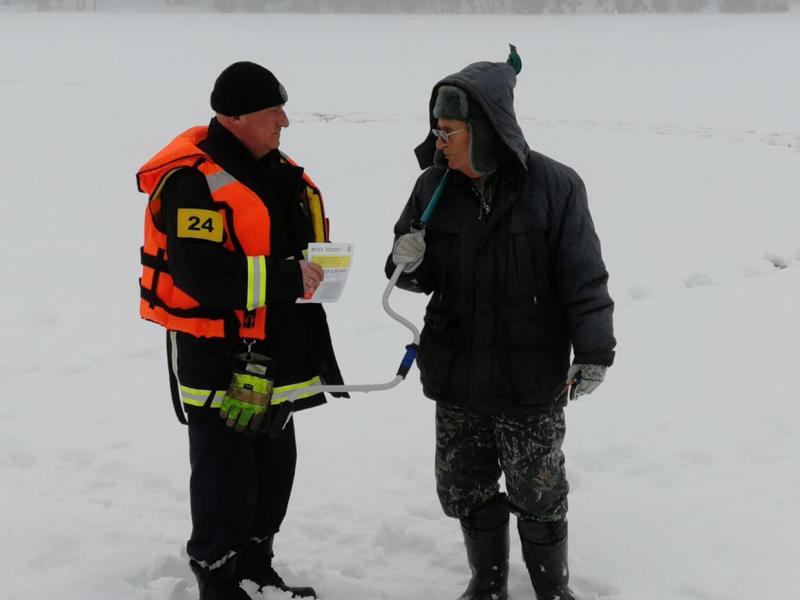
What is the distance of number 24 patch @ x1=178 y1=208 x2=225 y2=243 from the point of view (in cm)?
288

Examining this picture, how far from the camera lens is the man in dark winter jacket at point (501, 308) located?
3.05 meters

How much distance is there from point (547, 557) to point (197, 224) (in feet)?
5.39

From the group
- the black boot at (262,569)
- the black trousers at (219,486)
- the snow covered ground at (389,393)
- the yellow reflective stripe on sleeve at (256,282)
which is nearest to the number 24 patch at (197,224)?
the yellow reflective stripe on sleeve at (256,282)

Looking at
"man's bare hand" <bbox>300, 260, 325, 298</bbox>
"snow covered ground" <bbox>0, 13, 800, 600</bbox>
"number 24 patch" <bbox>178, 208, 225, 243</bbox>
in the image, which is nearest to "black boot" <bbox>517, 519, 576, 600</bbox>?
"snow covered ground" <bbox>0, 13, 800, 600</bbox>

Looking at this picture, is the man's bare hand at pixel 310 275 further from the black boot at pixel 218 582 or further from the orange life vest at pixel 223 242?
the black boot at pixel 218 582

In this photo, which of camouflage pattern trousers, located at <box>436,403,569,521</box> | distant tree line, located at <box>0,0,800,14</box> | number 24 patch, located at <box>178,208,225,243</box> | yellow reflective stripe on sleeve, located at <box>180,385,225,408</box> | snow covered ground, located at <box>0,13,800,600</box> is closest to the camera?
number 24 patch, located at <box>178,208,225,243</box>

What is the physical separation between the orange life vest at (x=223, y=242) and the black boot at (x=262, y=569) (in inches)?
33.1

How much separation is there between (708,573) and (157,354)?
12.4ft

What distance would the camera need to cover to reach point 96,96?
59.1 ft

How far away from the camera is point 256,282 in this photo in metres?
2.95

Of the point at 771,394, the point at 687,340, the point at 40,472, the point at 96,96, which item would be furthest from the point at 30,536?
the point at 96,96

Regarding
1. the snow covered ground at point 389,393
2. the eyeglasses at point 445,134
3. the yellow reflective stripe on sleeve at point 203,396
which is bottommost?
the snow covered ground at point 389,393

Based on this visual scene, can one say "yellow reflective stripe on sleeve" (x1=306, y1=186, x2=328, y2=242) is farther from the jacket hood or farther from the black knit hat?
the jacket hood

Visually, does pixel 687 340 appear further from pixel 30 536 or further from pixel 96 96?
pixel 96 96
